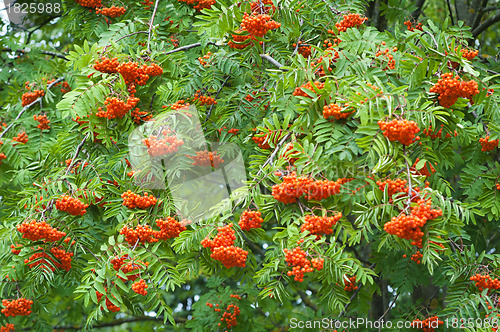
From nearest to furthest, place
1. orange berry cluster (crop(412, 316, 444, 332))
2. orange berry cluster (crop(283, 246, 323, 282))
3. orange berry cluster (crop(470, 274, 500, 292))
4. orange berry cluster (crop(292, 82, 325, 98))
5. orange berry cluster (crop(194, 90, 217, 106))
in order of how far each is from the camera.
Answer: orange berry cluster (crop(283, 246, 323, 282)) < orange berry cluster (crop(292, 82, 325, 98)) < orange berry cluster (crop(470, 274, 500, 292)) < orange berry cluster (crop(194, 90, 217, 106)) < orange berry cluster (crop(412, 316, 444, 332))

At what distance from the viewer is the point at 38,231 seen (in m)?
3.93

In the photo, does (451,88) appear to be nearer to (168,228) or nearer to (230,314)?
(168,228)

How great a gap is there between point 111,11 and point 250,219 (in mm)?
3562

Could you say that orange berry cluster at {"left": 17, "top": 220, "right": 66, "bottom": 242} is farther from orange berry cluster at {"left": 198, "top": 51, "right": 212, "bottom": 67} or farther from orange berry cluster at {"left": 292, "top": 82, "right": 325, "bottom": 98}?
orange berry cluster at {"left": 292, "top": 82, "right": 325, "bottom": 98}

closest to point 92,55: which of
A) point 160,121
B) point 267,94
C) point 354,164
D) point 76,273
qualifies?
point 160,121

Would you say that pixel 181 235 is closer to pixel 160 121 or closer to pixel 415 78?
pixel 160 121

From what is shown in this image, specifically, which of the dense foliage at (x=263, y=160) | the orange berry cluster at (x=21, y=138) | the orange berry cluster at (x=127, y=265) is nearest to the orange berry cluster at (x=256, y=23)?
the dense foliage at (x=263, y=160)

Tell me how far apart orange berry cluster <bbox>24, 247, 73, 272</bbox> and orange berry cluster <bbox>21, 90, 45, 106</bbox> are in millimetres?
2641

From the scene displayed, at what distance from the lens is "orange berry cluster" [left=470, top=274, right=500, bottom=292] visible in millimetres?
4262

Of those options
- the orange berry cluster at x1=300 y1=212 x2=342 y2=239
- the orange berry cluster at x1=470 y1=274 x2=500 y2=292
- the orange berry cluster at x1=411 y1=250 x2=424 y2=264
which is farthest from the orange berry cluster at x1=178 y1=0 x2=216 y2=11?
the orange berry cluster at x1=470 y1=274 x2=500 y2=292

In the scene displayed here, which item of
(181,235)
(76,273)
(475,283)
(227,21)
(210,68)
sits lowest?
(76,273)

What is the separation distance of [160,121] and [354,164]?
5.26 feet

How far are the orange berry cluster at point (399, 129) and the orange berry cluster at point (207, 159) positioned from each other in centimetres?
179

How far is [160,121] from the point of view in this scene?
4.05 m
